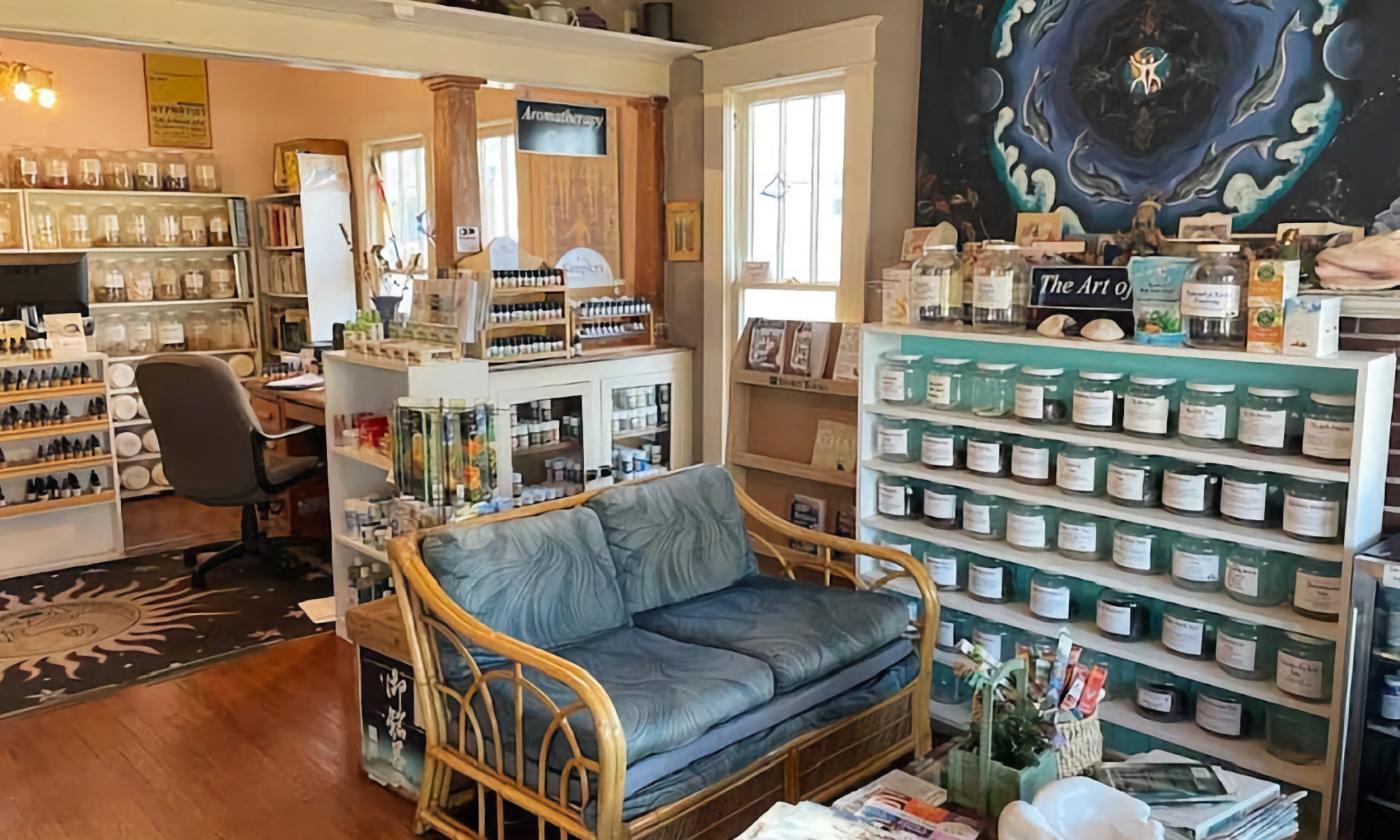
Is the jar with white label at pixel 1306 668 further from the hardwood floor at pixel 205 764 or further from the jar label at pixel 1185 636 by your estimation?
the hardwood floor at pixel 205 764

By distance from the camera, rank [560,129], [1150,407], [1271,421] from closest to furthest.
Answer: [1271,421], [1150,407], [560,129]

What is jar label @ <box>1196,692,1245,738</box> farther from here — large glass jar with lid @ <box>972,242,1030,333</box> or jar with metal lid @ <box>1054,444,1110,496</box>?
large glass jar with lid @ <box>972,242,1030,333</box>

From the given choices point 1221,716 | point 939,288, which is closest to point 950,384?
point 939,288

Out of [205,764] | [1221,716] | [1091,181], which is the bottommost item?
[205,764]

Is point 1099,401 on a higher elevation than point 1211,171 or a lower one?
lower

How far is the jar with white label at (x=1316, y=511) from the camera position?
2486mm

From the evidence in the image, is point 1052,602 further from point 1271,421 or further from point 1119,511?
point 1271,421

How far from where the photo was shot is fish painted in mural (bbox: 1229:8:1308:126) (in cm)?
276

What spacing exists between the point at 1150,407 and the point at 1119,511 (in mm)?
288

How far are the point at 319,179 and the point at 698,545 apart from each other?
4.53m

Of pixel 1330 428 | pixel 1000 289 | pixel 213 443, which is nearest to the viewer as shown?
pixel 1330 428

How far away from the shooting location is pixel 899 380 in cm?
330

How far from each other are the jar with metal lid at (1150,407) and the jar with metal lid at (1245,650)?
20.5 inches

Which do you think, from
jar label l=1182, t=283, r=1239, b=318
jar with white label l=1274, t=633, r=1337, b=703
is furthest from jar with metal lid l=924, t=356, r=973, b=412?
jar with white label l=1274, t=633, r=1337, b=703
